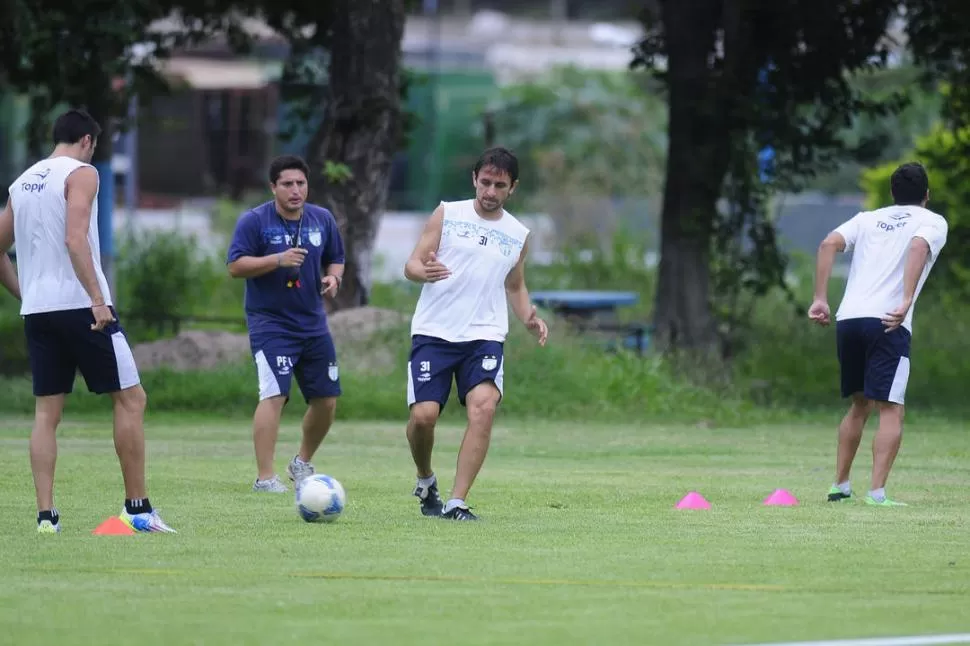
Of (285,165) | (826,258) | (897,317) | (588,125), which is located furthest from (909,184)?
(588,125)

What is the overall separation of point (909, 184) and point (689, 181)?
10914mm

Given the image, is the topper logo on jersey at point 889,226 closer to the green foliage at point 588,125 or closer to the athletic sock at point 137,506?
the athletic sock at point 137,506

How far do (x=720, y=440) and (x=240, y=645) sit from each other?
10.7 meters

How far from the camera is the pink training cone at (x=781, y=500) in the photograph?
37.3ft

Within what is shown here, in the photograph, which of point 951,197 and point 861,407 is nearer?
point 861,407

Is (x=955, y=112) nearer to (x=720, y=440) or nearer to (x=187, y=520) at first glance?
(x=720, y=440)

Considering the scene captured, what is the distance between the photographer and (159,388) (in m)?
19.5

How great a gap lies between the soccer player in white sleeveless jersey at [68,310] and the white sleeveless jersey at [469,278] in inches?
68.4

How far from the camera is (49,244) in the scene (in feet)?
31.2

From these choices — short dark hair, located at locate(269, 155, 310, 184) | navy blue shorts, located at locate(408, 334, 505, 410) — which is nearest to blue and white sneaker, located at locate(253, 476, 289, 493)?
navy blue shorts, located at locate(408, 334, 505, 410)

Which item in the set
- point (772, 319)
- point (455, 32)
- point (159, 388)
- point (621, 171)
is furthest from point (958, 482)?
point (455, 32)

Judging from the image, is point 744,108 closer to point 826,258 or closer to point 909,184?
point 909,184

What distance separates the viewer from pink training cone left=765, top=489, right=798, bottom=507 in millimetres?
11367

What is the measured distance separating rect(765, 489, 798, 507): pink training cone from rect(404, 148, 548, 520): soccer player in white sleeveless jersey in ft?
6.13
